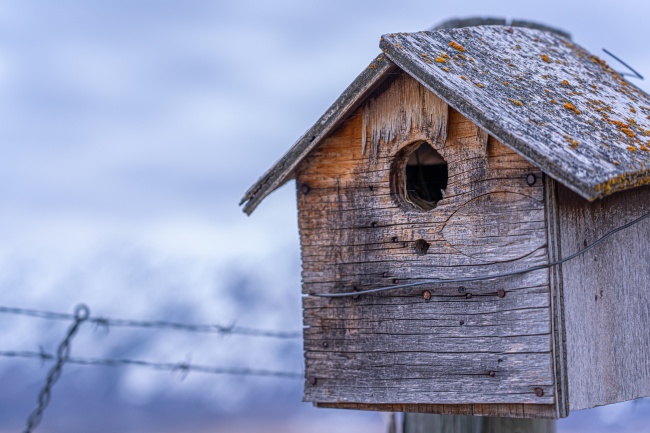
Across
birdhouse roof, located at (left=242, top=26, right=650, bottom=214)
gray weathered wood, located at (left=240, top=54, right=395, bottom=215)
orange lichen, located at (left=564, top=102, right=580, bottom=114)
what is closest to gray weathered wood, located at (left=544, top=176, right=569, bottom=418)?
birdhouse roof, located at (left=242, top=26, right=650, bottom=214)

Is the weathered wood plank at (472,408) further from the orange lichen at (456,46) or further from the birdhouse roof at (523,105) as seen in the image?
the orange lichen at (456,46)

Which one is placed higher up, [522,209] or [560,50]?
[560,50]

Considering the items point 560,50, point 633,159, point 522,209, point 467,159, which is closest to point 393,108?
point 467,159

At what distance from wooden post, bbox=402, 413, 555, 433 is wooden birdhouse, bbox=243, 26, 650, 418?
2.27 ft

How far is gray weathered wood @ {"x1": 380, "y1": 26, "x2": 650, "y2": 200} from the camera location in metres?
4.20

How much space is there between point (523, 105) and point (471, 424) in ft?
6.77

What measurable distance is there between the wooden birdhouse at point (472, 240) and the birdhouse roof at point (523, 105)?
0.4 inches

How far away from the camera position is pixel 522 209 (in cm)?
446

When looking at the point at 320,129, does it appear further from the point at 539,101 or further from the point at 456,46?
the point at 539,101

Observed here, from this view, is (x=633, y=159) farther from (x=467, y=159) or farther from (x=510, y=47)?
(x=510, y=47)

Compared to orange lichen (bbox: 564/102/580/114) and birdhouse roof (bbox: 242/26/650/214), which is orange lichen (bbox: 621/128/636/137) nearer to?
birdhouse roof (bbox: 242/26/650/214)

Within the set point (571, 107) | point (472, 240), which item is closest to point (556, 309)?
point (472, 240)

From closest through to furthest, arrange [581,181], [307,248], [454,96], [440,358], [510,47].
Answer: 1. [581,181]
2. [454,96]
3. [440,358]
4. [307,248]
5. [510,47]

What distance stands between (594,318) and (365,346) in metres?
1.13
